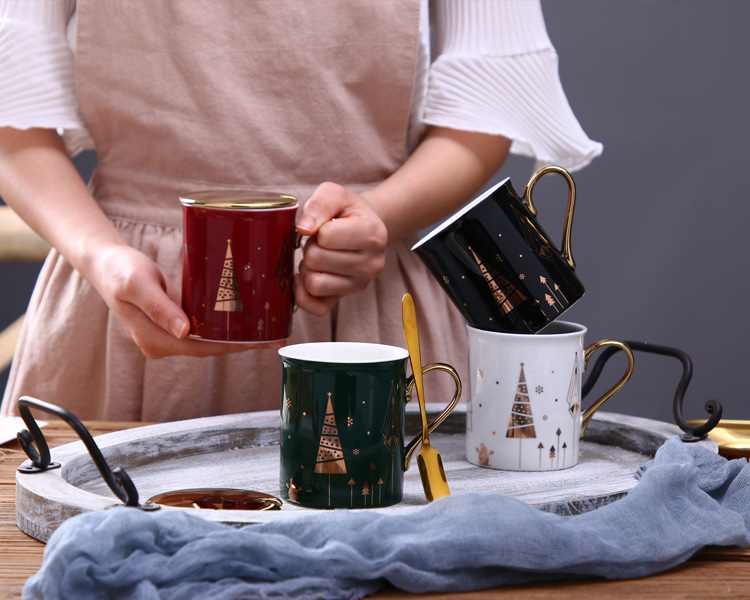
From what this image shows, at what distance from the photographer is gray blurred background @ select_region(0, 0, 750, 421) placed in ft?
6.78

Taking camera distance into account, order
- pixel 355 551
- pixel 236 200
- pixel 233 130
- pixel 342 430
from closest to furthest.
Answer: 1. pixel 355 551
2. pixel 342 430
3. pixel 236 200
4. pixel 233 130

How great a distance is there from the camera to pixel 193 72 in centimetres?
101

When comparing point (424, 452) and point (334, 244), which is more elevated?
point (334, 244)

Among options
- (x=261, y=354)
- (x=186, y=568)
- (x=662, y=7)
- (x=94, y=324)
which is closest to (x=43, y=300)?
(x=94, y=324)

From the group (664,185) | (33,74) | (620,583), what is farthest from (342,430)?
(664,185)

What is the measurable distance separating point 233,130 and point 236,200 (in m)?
0.29

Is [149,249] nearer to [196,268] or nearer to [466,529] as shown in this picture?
[196,268]

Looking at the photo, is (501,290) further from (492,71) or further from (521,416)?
(492,71)

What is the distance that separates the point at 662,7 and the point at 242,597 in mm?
1914

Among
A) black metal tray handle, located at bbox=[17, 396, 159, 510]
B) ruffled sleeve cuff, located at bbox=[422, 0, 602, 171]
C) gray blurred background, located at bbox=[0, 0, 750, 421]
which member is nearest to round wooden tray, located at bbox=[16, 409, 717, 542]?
black metal tray handle, located at bbox=[17, 396, 159, 510]

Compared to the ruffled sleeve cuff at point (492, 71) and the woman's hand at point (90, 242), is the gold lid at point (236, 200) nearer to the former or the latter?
the woman's hand at point (90, 242)

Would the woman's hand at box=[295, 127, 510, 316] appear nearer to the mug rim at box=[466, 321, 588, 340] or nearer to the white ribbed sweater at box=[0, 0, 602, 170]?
the white ribbed sweater at box=[0, 0, 602, 170]

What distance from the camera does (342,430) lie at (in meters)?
0.66

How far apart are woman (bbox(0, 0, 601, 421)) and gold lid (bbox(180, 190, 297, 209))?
0.64ft
